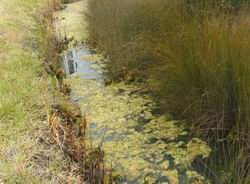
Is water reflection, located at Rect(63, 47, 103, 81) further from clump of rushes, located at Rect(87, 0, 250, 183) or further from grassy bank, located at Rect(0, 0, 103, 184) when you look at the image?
clump of rushes, located at Rect(87, 0, 250, 183)

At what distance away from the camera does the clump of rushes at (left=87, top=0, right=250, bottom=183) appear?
11.3 ft

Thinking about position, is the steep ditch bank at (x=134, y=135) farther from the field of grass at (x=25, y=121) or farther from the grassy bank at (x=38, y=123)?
the field of grass at (x=25, y=121)

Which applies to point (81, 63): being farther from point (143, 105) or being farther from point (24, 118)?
point (24, 118)

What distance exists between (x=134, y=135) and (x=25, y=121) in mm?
1042

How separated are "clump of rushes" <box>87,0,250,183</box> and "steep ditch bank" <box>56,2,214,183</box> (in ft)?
0.56

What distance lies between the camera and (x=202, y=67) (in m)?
3.75

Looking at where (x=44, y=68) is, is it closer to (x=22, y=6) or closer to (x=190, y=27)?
(x=190, y=27)

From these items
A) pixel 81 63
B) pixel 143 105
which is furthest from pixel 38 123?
pixel 81 63

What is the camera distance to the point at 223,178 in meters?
3.04

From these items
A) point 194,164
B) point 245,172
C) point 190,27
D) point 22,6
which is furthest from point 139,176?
point 22,6

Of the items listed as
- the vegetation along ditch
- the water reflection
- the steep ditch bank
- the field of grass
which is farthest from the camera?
the water reflection

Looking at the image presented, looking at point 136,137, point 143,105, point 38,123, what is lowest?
point 136,137

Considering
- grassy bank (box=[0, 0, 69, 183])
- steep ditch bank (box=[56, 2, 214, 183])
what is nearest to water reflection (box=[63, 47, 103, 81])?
steep ditch bank (box=[56, 2, 214, 183])

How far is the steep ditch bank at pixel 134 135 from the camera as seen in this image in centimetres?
338
